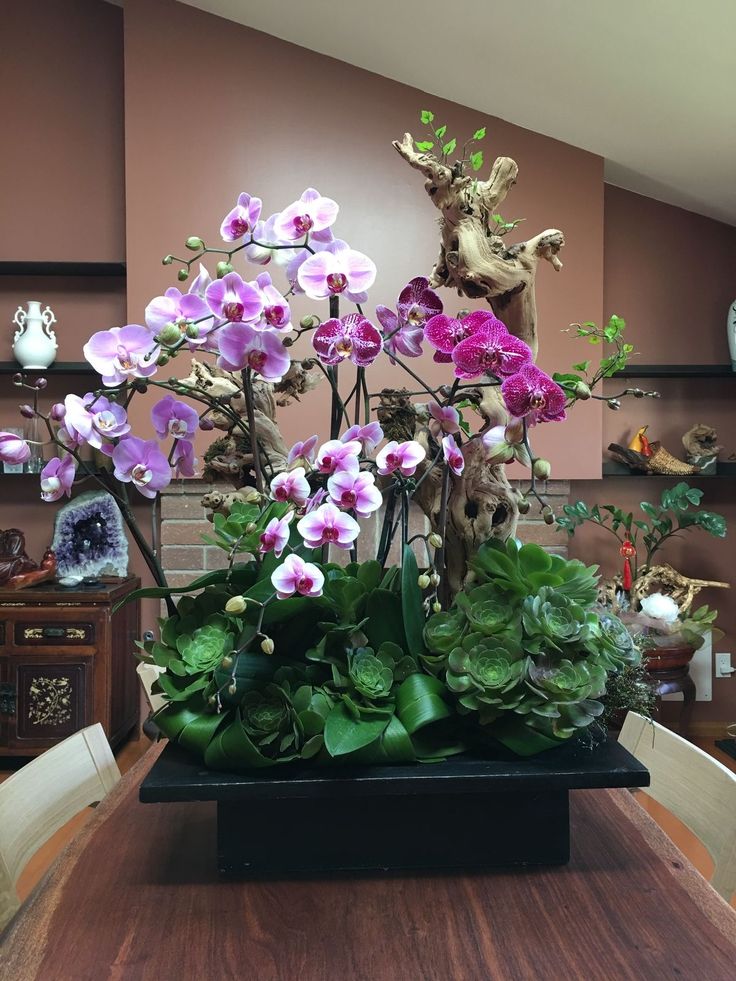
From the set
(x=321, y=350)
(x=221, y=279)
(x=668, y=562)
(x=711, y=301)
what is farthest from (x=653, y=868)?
(x=711, y=301)

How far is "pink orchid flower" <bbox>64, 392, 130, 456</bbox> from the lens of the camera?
739mm

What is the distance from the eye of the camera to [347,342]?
0.75 metres

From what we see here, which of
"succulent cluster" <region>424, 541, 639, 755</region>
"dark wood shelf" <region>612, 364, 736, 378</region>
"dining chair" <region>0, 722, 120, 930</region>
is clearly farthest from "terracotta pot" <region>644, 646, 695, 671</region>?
"succulent cluster" <region>424, 541, 639, 755</region>

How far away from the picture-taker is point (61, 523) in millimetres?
3430

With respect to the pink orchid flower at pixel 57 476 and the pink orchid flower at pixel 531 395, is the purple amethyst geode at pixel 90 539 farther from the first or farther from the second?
the pink orchid flower at pixel 531 395

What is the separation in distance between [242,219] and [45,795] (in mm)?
838

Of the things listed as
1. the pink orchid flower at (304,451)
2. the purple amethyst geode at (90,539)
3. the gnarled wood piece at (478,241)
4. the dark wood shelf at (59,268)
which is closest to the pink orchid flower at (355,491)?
the pink orchid flower at (304,451)

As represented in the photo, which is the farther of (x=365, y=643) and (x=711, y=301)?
(x=711, y=301)

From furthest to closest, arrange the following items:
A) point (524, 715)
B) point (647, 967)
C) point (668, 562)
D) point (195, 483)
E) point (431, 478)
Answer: point (668, 562), point (195, 483), point (431, 478), point (524, 715), point (647, 967)

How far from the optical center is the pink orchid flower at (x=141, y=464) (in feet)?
2.66

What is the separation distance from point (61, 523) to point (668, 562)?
266 centimetres

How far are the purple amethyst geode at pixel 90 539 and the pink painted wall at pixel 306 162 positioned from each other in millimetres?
905

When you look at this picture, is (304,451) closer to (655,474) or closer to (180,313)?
(180,313)

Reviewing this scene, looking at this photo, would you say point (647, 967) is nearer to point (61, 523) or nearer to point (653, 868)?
point (653, 868)
